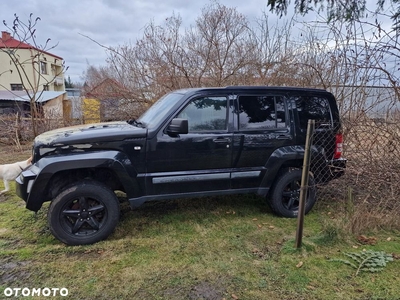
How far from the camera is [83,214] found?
3.32 metres

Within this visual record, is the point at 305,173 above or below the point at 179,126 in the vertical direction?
below

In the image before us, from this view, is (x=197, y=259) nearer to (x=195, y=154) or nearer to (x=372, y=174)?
(x=195, y=154)

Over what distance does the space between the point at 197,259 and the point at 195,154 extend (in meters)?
1.32

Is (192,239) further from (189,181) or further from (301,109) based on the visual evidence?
(301,109)

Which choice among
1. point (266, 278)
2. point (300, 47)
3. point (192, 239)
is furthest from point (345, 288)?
point (300, 47)

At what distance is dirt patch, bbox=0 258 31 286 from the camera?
2674mm

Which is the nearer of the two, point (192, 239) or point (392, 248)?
point (392, 248)

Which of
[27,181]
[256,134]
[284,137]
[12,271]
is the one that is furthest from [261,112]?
[12,271]

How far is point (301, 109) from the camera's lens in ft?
13.7

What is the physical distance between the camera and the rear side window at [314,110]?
13.7ft

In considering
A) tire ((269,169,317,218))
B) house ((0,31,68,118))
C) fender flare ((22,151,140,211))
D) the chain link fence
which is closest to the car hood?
fender flare ((22,151,140,211))

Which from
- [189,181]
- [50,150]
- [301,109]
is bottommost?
[189,181]

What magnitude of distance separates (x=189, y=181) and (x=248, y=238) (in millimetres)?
1062

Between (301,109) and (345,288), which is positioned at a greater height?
(301,109)
